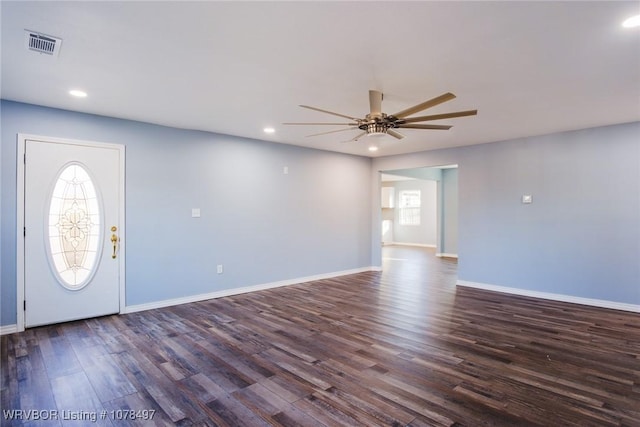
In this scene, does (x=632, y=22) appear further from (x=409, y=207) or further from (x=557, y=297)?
(x=409, y=207)

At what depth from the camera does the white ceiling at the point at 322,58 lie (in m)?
2.13

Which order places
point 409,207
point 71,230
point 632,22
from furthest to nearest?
point 409,207
point 71,230
point 632,22

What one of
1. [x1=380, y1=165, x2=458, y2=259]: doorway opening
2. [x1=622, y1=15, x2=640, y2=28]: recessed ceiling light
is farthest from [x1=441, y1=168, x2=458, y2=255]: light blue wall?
[x1=622, y1=15, x2=640, y2=28]: recessed ceiling light

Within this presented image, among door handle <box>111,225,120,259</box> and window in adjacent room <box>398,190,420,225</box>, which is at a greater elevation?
window in adjacent room <box>398,190,420,225</box>

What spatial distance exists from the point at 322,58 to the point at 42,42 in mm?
2092

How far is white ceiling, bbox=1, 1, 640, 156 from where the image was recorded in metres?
2.13

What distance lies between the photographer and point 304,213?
646cm

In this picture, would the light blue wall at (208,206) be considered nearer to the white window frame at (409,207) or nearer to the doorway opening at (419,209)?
the doorway opening at (419,209)

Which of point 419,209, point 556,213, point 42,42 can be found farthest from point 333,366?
point 419,209

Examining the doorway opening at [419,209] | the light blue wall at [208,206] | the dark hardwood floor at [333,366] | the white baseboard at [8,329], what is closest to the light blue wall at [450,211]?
the doorway opening at [419,209]

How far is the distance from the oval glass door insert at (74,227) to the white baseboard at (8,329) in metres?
0.61

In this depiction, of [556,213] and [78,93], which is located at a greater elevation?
[78,93]

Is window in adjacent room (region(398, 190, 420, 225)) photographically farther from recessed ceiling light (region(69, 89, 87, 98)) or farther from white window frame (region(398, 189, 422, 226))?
recessed ceiling light (region(69, 89, 87, 98))

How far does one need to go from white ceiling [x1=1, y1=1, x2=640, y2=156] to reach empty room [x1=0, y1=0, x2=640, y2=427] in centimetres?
2
